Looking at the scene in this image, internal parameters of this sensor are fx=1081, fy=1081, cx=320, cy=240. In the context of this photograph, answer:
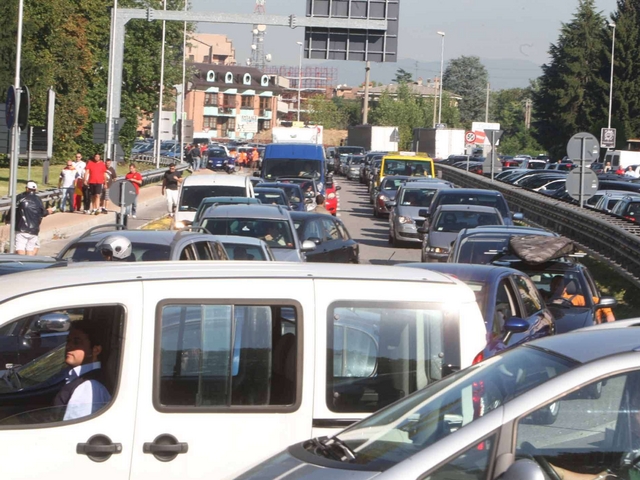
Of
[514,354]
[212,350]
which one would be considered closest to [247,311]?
[212,350]

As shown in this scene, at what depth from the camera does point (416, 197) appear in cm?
2898

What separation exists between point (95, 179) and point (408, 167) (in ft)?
45.1

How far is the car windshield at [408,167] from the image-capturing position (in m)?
40.8

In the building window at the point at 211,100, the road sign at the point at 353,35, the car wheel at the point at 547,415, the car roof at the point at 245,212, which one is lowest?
the car wheel at the point at 547,415

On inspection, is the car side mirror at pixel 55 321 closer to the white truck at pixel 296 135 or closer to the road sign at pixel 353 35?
the road sign at pixel 353 35

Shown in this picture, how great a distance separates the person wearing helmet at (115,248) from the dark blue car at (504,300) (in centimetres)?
270

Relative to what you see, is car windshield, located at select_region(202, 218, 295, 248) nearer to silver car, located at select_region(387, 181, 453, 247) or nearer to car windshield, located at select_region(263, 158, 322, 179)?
silver car, located at select_region(387, 181, 453, 247)

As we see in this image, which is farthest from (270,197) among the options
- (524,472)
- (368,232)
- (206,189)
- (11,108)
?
(524,472)

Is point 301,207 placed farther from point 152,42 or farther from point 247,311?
point 152,42

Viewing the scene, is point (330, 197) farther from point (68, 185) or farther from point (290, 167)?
point (68, 185)

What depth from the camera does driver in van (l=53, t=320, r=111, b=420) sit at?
16.4ft

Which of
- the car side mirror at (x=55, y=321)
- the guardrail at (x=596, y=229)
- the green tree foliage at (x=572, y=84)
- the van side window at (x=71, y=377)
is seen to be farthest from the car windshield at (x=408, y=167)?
the green tree foliage at (x=572, y=84)

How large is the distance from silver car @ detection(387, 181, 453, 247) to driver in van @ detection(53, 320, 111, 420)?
70.3 feet

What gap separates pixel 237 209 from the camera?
17.3 metres
